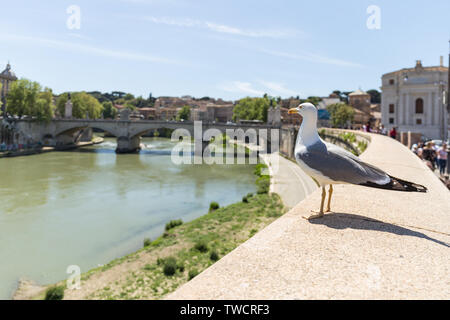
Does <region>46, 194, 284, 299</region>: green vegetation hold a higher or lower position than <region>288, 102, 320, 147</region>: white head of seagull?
lower

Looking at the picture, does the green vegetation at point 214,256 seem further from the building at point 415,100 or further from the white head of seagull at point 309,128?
the building at point 415,100

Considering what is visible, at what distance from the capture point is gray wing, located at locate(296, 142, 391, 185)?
3037 mm

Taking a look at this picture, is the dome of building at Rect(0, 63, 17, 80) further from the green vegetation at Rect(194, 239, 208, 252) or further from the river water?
the green vegetation at Rect(194, 239, 208, 252)

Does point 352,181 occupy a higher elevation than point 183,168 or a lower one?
higher

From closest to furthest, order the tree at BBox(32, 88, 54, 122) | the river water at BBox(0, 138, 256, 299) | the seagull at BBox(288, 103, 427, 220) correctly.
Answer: the seagull at BBox(288, 103, 427, 220) < the river water at BBox(0, 138, 256, 299) < the tree at BBox(32, 88, 54, 122)

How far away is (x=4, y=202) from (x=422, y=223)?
822 inches

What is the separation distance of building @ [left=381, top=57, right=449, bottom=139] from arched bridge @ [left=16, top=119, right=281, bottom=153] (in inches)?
607

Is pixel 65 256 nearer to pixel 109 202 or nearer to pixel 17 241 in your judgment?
pixel 17 241

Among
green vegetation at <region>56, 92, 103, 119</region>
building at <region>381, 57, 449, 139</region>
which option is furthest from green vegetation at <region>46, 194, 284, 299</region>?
green vegetation at <region>56, 92, 103, 119</region>

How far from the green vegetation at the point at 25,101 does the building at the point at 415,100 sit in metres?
46.2

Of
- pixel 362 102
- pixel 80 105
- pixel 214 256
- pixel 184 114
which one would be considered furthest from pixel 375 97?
pixel 214 256

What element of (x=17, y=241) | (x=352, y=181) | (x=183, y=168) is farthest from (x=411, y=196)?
(x=183, y=168)

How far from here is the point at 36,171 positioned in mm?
29688

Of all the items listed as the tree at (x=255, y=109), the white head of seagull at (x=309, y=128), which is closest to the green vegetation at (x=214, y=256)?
the white head of seagull at (x=309, y=128)
